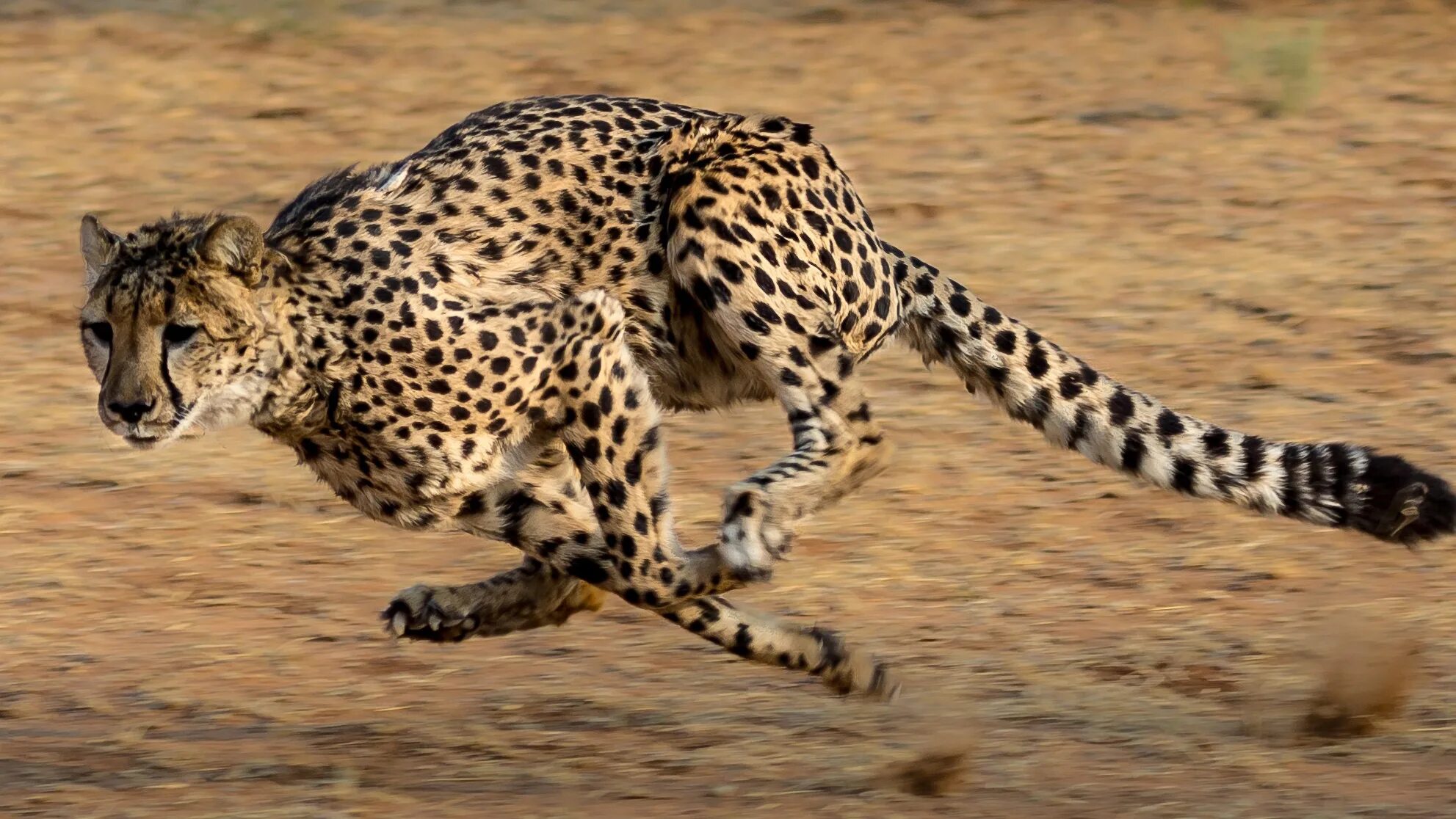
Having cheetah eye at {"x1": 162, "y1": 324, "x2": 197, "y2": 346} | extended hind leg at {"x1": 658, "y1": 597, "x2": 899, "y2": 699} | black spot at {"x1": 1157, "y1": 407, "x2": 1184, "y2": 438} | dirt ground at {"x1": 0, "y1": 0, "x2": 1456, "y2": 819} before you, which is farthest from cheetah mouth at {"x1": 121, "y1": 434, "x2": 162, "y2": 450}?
black spot at {"x1": 1157, "y1": 407, "x2": 1184, "y2": 438}

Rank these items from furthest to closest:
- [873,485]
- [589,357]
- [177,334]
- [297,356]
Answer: [873,485] < [589,357] < [297,356] < [177,334]

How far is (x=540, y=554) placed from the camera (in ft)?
16.0

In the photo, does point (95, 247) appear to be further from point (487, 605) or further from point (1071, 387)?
point (1071, 387)

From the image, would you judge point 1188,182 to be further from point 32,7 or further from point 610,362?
point 32,7

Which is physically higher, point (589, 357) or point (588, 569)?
point (589, 357)

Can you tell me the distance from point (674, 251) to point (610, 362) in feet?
1.25

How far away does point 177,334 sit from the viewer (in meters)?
4.46

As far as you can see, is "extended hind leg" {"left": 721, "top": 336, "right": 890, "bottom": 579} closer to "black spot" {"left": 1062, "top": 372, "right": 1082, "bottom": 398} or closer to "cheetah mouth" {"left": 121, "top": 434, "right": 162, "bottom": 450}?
"black spot" {"left": 1062, "top": 372, "right": 1082, "bottom": 398}

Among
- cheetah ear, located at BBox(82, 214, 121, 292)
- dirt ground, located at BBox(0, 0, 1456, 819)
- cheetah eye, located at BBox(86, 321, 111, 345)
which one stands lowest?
dirt ground, located at BBox(0, 0, 1456, 819)

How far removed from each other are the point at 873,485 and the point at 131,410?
277 centimetres

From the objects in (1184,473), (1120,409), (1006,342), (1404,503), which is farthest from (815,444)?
(1404,503)

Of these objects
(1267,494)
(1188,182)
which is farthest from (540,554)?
(1188,182)

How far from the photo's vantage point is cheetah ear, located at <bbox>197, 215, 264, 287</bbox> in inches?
178

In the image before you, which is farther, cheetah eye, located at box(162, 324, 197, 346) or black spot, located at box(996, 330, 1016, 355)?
black spot, located at box(996, 330, 1016, 355)
